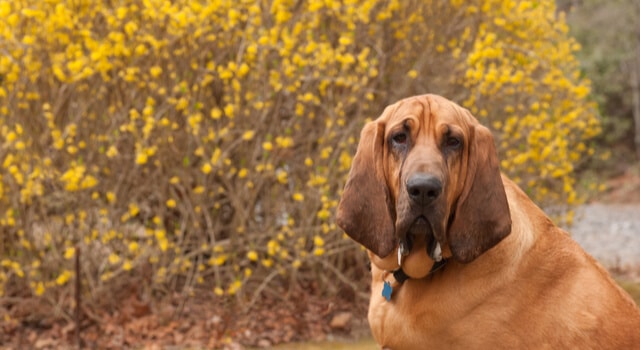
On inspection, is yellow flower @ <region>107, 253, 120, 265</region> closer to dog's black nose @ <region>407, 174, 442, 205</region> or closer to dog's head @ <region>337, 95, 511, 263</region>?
dog's head @ <region>337, 95, 511, 263</region>

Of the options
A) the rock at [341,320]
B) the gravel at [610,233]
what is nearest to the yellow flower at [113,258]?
the rock at [341,320]

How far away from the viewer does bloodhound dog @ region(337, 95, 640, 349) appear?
9.75 feet

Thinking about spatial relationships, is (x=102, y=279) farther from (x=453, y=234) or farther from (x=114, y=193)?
(x=453, y=234)

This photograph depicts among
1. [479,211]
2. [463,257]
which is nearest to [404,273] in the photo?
[463,257]

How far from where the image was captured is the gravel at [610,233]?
34.3 ft

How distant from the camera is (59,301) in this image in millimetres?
6527

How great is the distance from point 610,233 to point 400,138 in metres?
11.6

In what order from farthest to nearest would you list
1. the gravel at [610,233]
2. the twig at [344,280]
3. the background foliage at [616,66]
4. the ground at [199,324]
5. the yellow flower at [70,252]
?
1. the background foliage at [616,66]
2. the gravel at [610,233]
3. the twig at [344,280]
4. the ground at [199,324]
5. the yellow flower at [70,252]

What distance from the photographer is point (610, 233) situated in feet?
45.2

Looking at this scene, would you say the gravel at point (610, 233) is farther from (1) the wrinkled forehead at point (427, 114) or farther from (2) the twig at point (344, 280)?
(1) the wrinkled forehead at point (427, 114)

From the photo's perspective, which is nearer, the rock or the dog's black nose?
the dog's black nose

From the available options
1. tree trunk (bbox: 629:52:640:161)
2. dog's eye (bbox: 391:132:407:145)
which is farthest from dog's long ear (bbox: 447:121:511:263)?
tree trunk (bbox: 629:52:640:161)

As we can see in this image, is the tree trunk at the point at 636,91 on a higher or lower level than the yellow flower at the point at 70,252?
lower

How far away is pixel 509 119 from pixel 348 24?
61.0 inches
